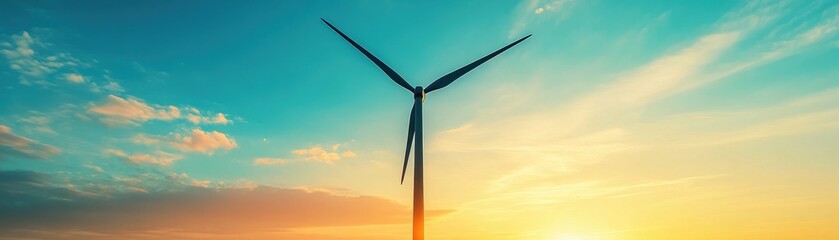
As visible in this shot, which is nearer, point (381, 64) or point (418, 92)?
point (418, 92)

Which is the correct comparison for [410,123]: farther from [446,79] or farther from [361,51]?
[361,51]

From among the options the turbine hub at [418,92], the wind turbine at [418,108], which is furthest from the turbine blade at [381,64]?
the turbine hub at [418,92]

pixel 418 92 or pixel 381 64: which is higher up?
pixel 381 64

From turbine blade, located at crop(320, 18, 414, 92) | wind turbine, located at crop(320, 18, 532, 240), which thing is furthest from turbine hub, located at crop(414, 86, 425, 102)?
turbine blade, located at crop(320, 18, 414, 92)

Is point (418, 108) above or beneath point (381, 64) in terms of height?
beneath

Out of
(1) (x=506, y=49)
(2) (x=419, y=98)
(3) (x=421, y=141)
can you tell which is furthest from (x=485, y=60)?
(3) (x=421, y=141)

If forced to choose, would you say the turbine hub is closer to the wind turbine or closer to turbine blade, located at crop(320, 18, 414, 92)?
the wind turbine

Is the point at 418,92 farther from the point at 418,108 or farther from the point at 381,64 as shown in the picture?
the point at 381,64

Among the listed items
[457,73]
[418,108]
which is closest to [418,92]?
[418,108]
